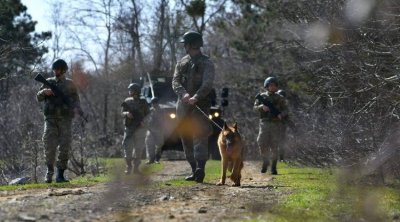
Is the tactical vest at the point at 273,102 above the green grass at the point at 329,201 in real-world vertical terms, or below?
above

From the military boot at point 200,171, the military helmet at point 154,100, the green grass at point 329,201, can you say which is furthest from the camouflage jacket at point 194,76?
the military helmet at point 154,100

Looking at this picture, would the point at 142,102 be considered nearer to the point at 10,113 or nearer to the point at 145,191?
the point at 145,191

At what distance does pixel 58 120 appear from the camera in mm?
12477

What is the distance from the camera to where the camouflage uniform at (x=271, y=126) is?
15188mm

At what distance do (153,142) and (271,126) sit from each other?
7609 mm

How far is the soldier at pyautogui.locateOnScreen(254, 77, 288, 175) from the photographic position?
1516 centimetres

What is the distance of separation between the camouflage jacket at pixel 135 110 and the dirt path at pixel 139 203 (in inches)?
212

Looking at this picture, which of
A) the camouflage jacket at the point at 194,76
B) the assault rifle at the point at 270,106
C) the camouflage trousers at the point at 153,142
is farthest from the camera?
the camouflage trousers at the point at 153,142

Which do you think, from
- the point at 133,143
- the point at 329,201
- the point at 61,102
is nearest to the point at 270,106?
the point at 133,143

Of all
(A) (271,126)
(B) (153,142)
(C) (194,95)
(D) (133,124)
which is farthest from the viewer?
(B) (153,142)

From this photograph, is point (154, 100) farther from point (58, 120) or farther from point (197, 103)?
point (197, 103)

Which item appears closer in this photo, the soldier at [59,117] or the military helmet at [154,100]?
the soldier at [59,117]

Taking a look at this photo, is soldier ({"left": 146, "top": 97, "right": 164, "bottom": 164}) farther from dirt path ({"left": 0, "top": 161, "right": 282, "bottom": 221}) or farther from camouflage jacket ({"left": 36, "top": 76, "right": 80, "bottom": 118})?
dirt path ({"left": 0, "top": 161, "right": 282, "bottom": 221})

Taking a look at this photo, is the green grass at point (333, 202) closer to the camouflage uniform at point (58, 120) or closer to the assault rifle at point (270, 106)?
the assault rifle at point (270, 106)
